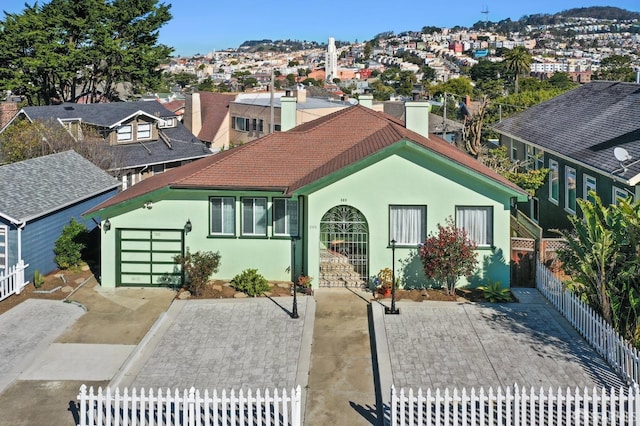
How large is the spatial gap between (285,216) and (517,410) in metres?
11.3

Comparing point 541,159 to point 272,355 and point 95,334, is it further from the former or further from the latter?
point 95,334

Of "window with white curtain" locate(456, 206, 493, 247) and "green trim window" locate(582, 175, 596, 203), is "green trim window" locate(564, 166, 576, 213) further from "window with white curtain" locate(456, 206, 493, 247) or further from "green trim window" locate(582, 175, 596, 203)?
"window with white curtain" locate(456, 206, 493, 247)

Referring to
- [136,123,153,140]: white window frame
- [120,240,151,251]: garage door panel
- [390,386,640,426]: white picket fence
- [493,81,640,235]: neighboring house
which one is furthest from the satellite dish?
[136,123,153,140]: white window frame

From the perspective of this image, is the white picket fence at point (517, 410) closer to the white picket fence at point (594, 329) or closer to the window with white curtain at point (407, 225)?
the white picket fence at point (594, 329)

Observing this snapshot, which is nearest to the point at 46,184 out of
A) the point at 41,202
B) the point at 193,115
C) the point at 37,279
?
the point at 41,202

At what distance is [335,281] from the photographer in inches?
815

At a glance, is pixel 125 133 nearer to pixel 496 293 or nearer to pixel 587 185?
pixel 587 185

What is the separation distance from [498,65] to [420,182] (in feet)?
490

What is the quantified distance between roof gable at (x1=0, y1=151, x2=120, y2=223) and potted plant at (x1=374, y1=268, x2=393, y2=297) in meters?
11.3

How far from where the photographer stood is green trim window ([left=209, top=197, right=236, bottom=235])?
21062 millimetres

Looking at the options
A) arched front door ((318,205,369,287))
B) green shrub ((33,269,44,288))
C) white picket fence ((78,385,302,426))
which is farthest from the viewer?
green shrub ((33,269,44,288))

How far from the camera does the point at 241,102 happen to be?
64375 millimetres

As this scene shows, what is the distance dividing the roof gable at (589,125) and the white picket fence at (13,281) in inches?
743

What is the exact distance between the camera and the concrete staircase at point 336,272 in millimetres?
Result: 20656
